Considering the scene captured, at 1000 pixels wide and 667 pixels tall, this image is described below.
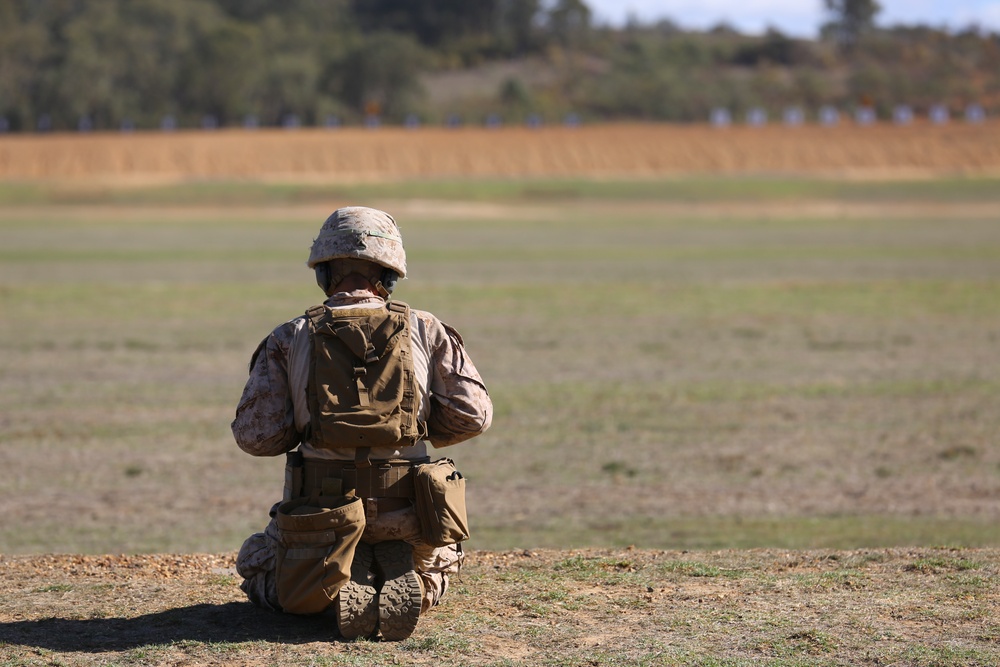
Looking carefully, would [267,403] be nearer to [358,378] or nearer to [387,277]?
[358,378]

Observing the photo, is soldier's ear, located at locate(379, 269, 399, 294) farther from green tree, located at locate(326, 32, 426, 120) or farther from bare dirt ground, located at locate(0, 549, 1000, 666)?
green tree, located at locate(326, 32, 426, 120)

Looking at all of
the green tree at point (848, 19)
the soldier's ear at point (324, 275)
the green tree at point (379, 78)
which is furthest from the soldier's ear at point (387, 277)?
the green tree at point (848, 19)

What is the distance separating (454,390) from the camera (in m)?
5.29

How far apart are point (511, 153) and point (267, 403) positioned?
6295 cm

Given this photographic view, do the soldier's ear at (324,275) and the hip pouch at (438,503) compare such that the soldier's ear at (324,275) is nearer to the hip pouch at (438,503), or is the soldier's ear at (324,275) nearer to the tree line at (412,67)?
the hip pouch at (438,503)

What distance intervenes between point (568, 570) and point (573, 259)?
2430 cm

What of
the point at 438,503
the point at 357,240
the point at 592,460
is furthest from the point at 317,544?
the point at 592,460

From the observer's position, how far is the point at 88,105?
86.5 m

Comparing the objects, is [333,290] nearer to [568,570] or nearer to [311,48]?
[568,570]

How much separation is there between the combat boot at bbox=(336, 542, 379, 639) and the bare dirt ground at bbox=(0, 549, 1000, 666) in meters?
0.07

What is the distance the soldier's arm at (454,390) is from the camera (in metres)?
5.27

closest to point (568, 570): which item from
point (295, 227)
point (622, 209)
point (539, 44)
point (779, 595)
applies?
point (779, 595)

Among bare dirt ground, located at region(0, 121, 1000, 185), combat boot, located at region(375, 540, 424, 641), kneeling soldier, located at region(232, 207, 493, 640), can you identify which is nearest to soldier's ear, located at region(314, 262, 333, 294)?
kneeling soldier, located at region(232, 207, 493, 640)

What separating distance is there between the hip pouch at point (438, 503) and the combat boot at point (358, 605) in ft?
0.94
